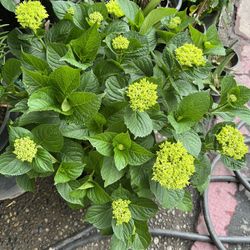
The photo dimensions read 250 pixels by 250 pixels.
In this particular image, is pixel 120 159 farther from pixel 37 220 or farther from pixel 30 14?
pixel 37 220

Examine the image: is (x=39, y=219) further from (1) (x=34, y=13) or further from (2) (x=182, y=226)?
(1) (x=34, y=13)

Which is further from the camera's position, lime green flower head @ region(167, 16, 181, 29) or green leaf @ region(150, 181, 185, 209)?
lime green flower head @ region(167, 16, 181, 29)

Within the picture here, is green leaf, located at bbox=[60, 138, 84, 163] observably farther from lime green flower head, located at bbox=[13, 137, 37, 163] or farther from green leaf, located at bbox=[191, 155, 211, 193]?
green leaf, located at bbox=[191, 155, 211, 193]

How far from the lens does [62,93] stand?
894 millimetres

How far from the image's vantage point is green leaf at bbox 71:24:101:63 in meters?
0.93

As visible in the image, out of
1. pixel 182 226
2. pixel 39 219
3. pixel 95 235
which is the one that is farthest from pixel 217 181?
pixel 39 219

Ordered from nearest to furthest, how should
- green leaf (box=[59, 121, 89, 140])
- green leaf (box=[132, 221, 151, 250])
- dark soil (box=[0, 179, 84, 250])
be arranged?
green leaf (box=[59, 121, 89, 140]), green leaf (box=[132, 221, 151, 250]), dark soil (box=[0, 179, 84, 250])

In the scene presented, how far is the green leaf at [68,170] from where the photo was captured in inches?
37.6

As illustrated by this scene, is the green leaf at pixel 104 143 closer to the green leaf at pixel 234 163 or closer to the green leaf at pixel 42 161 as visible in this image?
the green leaf at pixel 42 161

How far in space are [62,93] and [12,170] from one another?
0.63 feet

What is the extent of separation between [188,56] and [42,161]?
373mm

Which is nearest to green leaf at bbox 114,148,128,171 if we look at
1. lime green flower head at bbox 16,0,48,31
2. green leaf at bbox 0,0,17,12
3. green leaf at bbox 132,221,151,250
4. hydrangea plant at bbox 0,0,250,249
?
hydrangea plant at bbox 0,0,250,249

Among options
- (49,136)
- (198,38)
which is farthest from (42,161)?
(198,38)

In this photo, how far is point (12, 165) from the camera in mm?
893
